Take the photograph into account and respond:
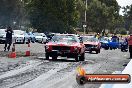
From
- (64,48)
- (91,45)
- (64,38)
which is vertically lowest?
(91,45)

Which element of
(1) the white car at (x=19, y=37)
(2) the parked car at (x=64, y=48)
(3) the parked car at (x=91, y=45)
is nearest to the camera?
(2) the parked car at (x=64, y=48)

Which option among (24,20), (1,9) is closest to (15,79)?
(1,9)

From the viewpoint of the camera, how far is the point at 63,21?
7444 cm

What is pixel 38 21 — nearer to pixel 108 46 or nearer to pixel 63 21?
pixel 63 21

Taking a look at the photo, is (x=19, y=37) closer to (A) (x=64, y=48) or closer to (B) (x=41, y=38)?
(B) (x=41, y=38)

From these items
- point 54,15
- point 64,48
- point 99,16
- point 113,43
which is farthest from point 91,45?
point 99,16

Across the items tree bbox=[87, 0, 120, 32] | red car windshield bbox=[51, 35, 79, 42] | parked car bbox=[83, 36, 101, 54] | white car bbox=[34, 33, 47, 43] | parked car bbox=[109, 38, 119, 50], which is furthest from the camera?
tree bbox=[87, 0, 120, 32]

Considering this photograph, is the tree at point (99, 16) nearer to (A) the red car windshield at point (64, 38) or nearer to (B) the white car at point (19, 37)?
(B) the white car at point (19, 37)

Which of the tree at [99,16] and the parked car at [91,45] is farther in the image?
the tree at [99,16]

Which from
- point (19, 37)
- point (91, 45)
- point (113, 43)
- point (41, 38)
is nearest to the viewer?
point (91, 45)

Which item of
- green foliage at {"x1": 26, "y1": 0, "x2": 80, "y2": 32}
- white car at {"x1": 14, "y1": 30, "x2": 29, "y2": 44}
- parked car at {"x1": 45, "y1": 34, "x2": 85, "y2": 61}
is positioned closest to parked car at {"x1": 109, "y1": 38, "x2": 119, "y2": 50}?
white car at {"x1": 14, "y1": 30, "x2": 29, "y2": 44}

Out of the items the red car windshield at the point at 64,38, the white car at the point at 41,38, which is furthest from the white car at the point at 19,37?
the red car windshield at the point at 64,38

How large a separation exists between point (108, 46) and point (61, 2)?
28.2 meters

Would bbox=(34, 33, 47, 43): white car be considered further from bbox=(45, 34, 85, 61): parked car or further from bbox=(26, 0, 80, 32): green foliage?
bbox=(45, 34, 85, 61): parked car
